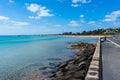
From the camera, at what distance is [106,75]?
730 centimetres

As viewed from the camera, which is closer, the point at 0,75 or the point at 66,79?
the point at 66,79

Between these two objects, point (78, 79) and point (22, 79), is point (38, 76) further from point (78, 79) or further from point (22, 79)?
point (78, 79)

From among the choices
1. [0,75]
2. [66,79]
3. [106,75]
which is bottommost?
[0,75]

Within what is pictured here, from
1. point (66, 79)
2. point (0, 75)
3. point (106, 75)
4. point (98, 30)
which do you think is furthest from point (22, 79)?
point (98, 30)

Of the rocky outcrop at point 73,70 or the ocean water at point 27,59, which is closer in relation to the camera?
the rocky outcrop at point 73,70

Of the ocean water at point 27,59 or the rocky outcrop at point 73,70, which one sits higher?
the rocky outcrop at point 73,70

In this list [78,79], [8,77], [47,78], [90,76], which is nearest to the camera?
[90,76]

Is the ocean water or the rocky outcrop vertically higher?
the rocky outcrop

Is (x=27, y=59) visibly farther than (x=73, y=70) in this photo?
Yes

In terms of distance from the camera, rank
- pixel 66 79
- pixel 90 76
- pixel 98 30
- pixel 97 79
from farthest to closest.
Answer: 1. pixel 98 30
2. pixel 66 79
3. pixel 90 76
4. pixel 97 79

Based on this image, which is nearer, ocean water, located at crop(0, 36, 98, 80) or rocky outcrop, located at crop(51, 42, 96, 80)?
rocky outcrop, located at crop(51, 42, 96, 80)

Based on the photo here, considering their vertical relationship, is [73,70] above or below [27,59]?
above

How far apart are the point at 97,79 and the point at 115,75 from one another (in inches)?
64.0

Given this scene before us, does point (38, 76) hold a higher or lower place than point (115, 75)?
lower
